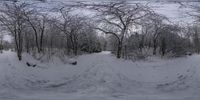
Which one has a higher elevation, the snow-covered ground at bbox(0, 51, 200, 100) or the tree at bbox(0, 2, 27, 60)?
the tree at bbox(0, 2, 27, 60)

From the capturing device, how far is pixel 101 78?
16.9 feet

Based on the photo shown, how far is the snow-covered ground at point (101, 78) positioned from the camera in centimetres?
486

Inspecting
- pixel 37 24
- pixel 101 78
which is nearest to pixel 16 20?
pixel 37 24

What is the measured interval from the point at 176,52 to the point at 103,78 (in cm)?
145

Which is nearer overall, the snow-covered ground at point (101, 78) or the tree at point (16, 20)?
the snow-covered ground at point (101, 78)

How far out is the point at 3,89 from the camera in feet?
16.2

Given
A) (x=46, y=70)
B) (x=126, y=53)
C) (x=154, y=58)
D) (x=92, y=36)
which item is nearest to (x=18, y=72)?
(x=46, y=70)

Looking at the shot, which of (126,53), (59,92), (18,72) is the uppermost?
(126,53)

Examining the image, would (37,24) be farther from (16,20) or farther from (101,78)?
(101,78)

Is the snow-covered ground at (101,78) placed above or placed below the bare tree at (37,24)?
below

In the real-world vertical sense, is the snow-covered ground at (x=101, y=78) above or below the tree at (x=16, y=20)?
below

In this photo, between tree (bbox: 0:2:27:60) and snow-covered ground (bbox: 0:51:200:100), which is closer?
snow-covered ground (bbox: 0:51:200:100)

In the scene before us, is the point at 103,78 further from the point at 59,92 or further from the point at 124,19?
the point at 124,19

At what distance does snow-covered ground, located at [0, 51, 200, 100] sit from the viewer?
4863 mm
